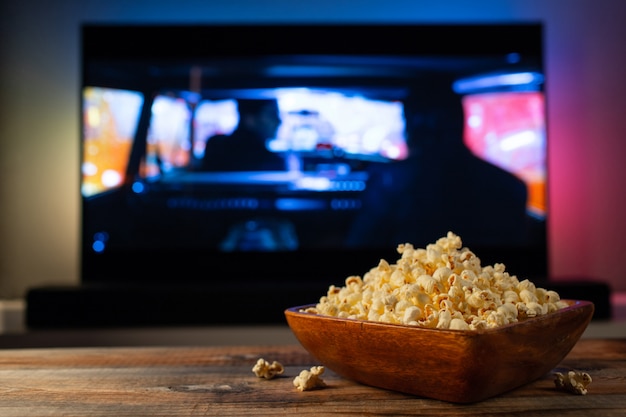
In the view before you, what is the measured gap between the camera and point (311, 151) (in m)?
3.17

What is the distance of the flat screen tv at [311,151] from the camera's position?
317 cm

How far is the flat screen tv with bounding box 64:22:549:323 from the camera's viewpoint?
317 centimetres

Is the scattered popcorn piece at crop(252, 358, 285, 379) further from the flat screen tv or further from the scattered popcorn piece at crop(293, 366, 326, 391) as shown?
the flat screen tv

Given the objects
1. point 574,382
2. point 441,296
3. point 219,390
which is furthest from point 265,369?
point 574,382

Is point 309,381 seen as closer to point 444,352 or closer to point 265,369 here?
point 265,369

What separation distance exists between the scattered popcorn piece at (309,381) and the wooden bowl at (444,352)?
0.08ft

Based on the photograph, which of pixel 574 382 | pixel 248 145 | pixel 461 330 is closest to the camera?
pixel 461 330

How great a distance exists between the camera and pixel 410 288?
852mm

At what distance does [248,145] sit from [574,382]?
2.44 m

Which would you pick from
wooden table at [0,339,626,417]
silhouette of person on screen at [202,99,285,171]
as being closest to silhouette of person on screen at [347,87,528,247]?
silhouette of person on screen at [202,99,285,171]

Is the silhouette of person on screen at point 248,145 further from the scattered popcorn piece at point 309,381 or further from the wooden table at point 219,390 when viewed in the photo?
the scattered popcorn piece at point 309,381

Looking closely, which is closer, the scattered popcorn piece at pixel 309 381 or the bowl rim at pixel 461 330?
the bowl rim at pixel 461 330

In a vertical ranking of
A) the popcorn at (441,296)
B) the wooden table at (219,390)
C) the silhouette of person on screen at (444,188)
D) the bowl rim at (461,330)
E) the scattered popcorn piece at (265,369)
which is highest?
the silhouette of person on screen at (444,188)

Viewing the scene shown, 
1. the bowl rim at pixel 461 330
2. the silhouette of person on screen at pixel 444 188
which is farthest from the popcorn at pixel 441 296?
the silhouette of person on screen at pixel 444 188
